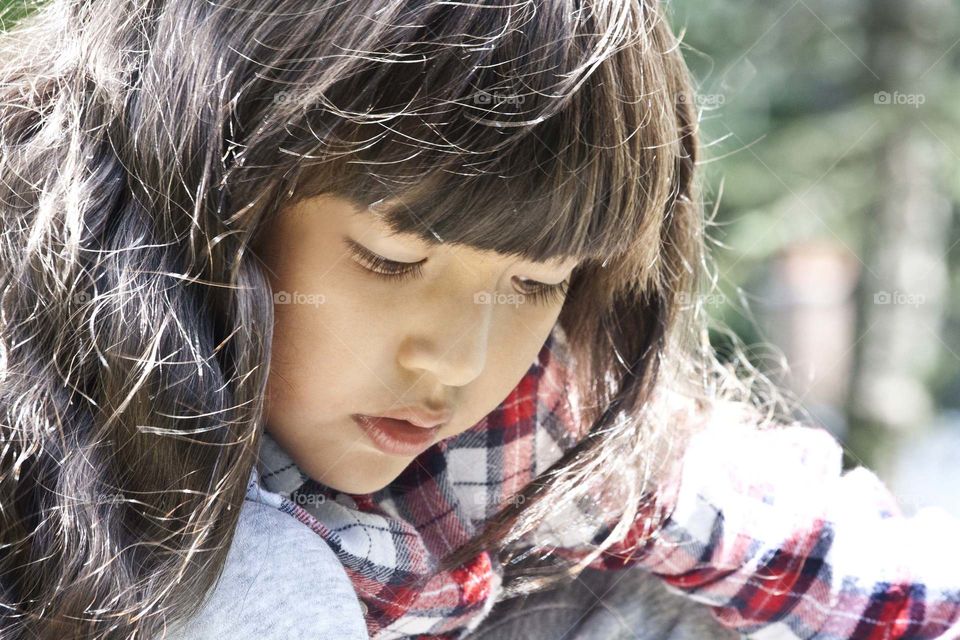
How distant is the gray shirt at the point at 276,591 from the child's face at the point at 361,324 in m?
0.09

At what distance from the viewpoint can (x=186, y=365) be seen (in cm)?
81

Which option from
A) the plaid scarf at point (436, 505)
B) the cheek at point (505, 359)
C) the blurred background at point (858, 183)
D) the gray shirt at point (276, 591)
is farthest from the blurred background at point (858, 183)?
the gray shirt at point (276, 591)

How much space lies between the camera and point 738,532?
1178 mm

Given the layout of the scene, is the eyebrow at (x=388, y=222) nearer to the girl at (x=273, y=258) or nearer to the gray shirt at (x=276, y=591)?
the girl at (x=273, y=258)

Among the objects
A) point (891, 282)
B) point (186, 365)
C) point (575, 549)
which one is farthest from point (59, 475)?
point (891, 282)

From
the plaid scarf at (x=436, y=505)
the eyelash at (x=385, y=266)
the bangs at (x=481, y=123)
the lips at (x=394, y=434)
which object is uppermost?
the bangs at (x=481, y=123)

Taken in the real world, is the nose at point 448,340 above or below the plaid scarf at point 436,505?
above

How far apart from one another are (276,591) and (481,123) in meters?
0.38

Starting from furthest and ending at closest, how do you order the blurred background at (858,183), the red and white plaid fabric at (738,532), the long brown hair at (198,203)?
the blurred background at (858,183) < the red and white plaid fabric at (738,532) < the long brown hair at (198,203)

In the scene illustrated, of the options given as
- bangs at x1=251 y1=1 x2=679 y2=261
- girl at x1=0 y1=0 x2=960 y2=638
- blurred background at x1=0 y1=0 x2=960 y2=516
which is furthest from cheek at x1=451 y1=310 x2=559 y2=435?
blurred background at x1=0 y1=0 x2=960 y2=516

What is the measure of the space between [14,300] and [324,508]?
0.32 meters

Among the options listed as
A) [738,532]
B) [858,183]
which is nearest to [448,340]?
[738,532]

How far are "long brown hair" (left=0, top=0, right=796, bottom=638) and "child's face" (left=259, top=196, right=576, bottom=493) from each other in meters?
0.02

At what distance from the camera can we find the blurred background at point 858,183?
2348 mm
